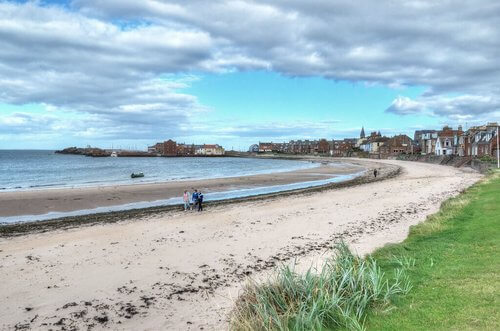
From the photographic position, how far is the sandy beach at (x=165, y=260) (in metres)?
9.13

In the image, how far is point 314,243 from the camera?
614 inches

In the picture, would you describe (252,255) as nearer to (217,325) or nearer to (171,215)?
(217,325)

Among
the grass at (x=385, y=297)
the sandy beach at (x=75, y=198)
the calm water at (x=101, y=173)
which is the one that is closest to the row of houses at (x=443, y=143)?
the calm water at (x=101, y=173)

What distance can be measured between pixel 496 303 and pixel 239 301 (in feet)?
13.3

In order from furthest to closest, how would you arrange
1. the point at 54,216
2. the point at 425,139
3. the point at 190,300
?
the point at 425,139 → the point at 54,216 → the point at 190,300

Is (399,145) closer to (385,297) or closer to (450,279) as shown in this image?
(450,279)

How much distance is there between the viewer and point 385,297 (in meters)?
6.55

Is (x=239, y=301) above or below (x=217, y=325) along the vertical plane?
above

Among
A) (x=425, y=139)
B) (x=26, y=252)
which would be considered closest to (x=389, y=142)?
(x=425, y=139)

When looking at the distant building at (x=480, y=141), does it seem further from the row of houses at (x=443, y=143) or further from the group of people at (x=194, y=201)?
the group of people at (x=194, y=201)

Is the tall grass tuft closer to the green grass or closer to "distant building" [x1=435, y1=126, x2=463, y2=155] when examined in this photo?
the green grass

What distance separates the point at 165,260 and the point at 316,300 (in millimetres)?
7840

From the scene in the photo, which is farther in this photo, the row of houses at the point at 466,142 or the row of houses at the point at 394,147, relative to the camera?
the row of houses at the point at 394,147

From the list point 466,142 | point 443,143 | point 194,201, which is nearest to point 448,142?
point 443,143
